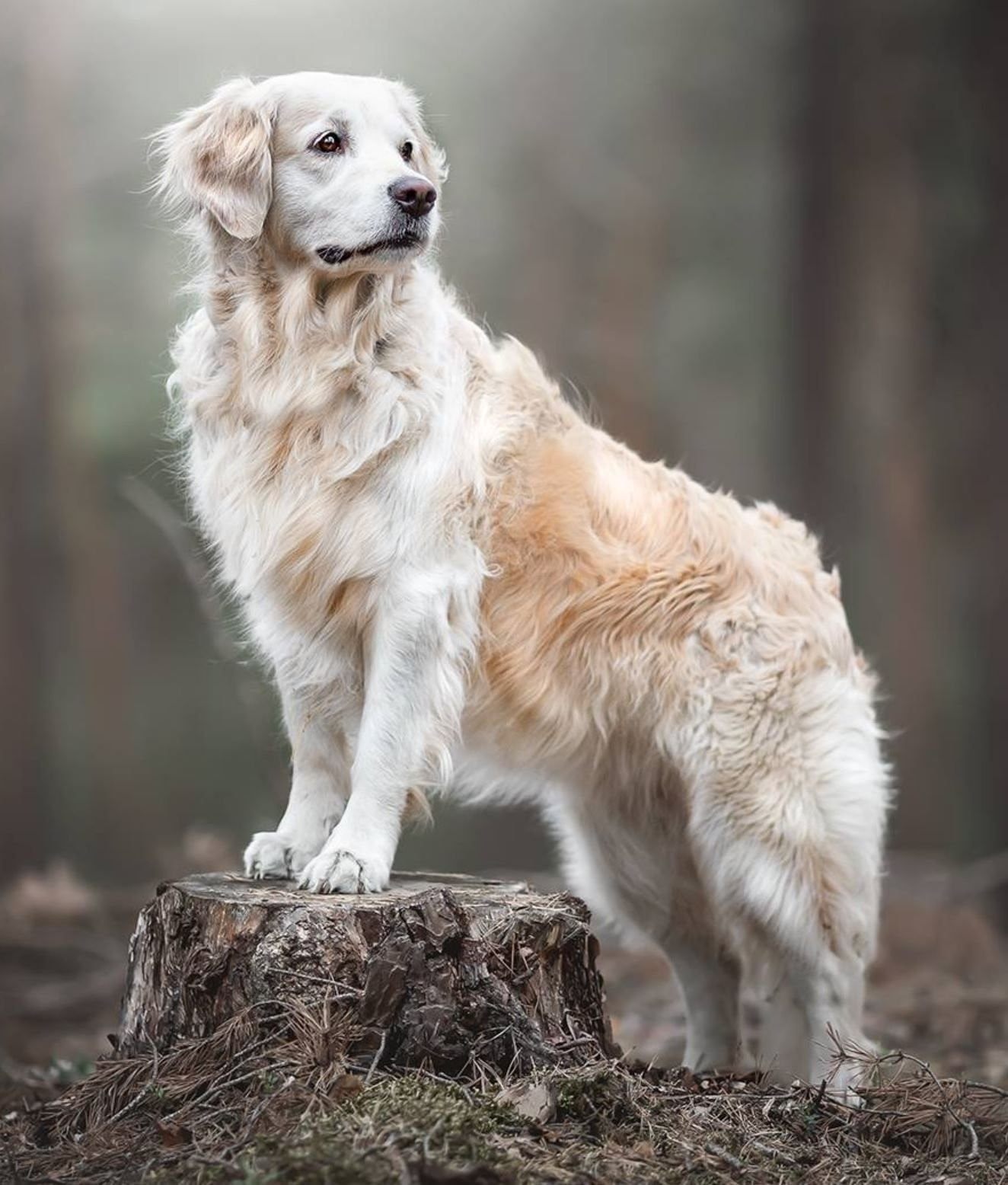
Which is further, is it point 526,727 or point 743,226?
point 743,226

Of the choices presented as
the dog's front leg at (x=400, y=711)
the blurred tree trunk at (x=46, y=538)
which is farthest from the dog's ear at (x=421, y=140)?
the blurred tree trunk at (x=46, y=538)

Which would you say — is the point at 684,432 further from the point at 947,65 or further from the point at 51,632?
the point at 51,632

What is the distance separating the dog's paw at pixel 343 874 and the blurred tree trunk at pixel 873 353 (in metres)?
4.75

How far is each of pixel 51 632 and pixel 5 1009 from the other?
1.97 m

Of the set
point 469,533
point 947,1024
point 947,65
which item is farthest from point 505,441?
point 947,65

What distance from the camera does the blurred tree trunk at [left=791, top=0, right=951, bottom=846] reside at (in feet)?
23.4

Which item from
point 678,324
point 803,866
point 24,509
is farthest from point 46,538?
point 803,866

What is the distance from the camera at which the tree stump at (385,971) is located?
2.46 m

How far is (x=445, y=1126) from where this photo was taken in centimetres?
220

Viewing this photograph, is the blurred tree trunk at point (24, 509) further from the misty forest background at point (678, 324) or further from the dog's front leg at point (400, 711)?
the dog's front leg at point (400, 711)

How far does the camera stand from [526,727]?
3.32 metres

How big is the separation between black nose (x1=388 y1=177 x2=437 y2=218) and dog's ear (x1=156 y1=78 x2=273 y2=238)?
0.29 meters

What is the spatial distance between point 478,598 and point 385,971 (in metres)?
0.94

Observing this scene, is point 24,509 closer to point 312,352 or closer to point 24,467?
point 24,467
